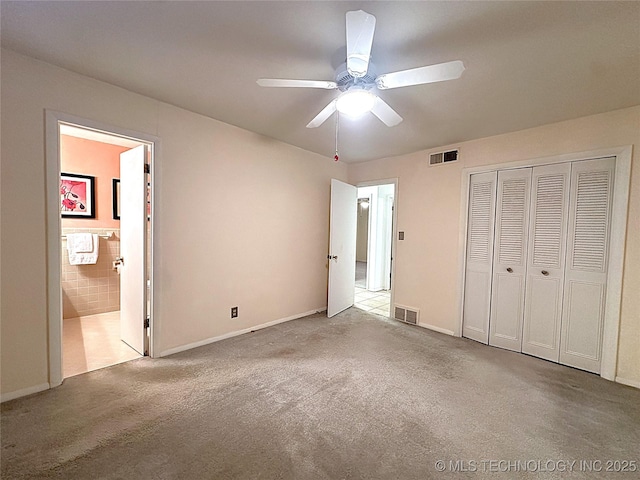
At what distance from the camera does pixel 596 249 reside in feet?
8.65

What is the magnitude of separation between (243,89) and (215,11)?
829 millimetres

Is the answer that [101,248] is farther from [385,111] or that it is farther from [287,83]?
[385,111]

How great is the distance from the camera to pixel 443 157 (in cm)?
365

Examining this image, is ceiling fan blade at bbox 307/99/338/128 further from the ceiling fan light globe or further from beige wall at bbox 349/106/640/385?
beige wall at bbox 349/106/640/385

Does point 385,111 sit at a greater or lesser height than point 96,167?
greater

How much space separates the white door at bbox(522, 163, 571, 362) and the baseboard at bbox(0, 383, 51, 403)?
175 inches

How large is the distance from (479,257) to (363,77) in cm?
264

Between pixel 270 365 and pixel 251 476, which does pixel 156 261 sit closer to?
pixel 270 365

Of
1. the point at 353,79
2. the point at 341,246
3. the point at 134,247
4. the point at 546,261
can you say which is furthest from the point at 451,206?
the point at 134,247

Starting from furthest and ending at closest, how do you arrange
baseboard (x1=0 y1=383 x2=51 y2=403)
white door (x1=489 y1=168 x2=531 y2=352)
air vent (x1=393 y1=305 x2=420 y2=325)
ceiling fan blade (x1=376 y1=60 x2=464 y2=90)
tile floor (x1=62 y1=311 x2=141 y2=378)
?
1. air vent (x1=393 y1=305 x2=420 y2=325)
2. white door (x1=489 y1=168 x2=531 y2=352)
3. tile floor (x1=62 y1=311 x2=141 y2=378)
4. baseboard (x1=0 y1=383 x2=51 y2=403)
5. ceiling fan blade (x1=376 y1=60 x2=464 y2=90)

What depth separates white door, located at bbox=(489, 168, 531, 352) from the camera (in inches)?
121

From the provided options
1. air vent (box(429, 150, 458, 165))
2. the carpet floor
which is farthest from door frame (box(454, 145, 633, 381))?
air vent (box(429, 150, 458, 165))

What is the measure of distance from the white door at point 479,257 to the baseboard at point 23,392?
417cm

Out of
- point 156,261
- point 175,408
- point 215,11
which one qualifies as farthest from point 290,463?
point 215,11
